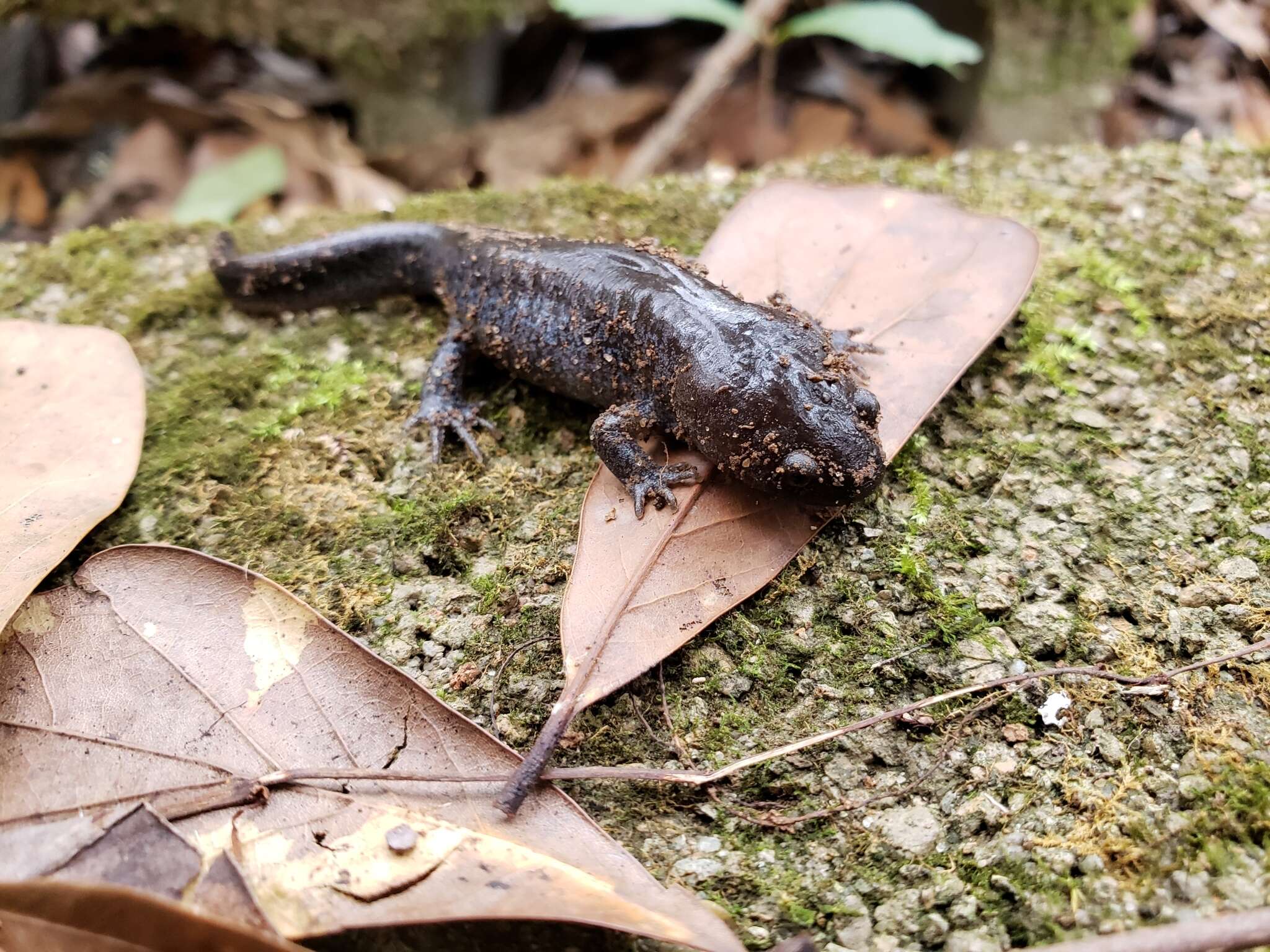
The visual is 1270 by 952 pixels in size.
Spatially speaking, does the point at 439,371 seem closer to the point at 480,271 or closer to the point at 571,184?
the point at 480,271

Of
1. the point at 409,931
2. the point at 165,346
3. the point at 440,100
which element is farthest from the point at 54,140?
the point at 409,931

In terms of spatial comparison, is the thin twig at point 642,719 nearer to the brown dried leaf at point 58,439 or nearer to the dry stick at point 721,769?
the dry stick at point 721,769

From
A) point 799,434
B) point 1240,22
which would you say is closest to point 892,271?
point 799,434

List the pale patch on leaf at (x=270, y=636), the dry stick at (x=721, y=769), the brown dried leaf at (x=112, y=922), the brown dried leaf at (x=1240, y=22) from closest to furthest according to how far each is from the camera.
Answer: the brown dried leaf at (x=112, y=922), the dry stick at (x=721, y=769), the pale patch on leaf at (x=270, y=636), the brown dried leaf at (x=1240, y=22)

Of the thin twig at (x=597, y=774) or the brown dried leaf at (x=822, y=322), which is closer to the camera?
the thin twig at (x=597, y=774)

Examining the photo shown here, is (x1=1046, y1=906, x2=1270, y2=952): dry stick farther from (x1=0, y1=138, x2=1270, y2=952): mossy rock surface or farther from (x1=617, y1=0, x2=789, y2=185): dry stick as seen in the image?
(x1=617, y1=0, x2=789, y2=185): dry stick

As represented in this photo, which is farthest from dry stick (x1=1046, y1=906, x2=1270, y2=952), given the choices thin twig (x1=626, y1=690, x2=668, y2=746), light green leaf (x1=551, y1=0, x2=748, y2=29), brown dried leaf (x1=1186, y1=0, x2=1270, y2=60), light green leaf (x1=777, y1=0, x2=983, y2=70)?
brown dried leaf (x1=1186, y1=0, x2=1270, y2=60)

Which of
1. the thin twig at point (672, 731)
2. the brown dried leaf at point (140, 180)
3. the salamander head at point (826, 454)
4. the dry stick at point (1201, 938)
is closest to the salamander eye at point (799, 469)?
the salamander head at point (826, 454)

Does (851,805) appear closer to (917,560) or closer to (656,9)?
(917,560)
